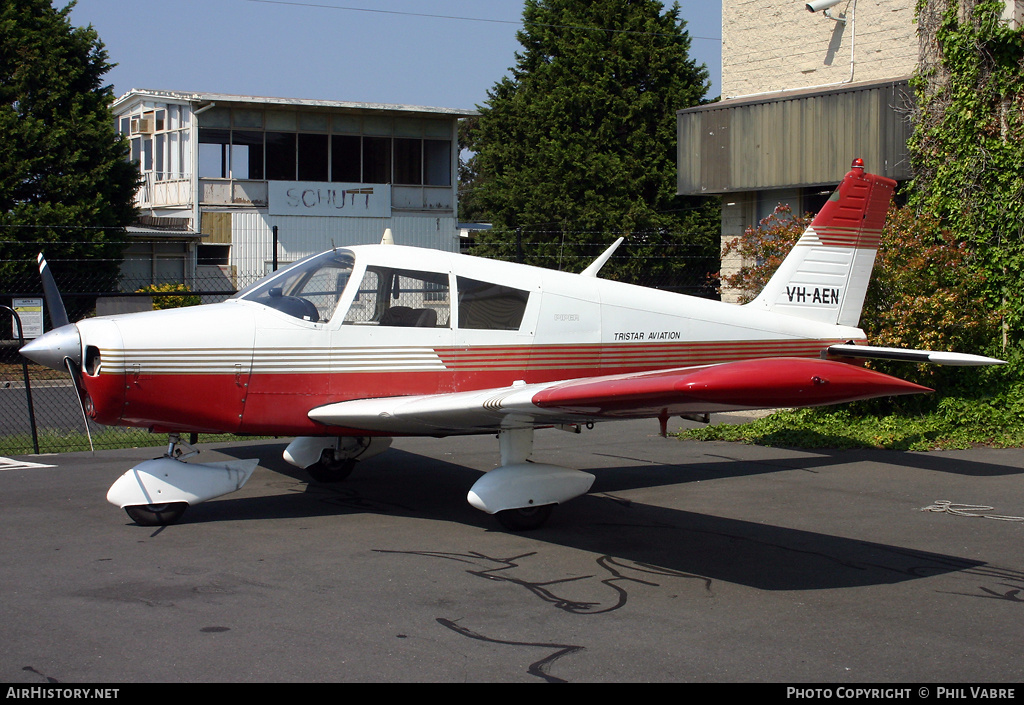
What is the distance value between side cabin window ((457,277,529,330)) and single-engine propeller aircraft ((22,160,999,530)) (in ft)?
0.04

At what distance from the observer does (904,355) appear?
7789 millimetres

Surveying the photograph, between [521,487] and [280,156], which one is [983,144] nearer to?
[521,487]

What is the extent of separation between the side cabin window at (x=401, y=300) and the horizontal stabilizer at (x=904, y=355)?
3.67 meters

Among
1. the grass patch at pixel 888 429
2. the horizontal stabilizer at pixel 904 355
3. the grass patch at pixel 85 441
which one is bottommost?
the grass patch at pixel 85 441

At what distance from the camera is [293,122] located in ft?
97.9

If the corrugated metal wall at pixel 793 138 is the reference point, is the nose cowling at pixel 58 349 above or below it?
below

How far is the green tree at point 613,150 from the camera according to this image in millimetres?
27766

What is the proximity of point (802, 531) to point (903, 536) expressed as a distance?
0.67 m

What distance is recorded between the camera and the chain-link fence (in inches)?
415

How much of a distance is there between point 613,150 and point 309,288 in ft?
74.5

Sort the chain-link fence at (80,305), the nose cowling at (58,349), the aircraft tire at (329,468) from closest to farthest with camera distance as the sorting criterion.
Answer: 1. the nose cowling at (58,349)
2. the aircraft tire at (329,468)
3. the chain-link fence at (80,305)

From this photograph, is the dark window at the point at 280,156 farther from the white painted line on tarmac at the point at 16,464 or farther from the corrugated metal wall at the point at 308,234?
the white painted line on tarmac at the point at 16,464

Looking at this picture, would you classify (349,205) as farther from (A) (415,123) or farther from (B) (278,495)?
(B) (278,495)

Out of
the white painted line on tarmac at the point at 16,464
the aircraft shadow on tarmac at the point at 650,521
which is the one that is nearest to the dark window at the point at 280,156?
the white painted line on tarmac at the point at 16,464
